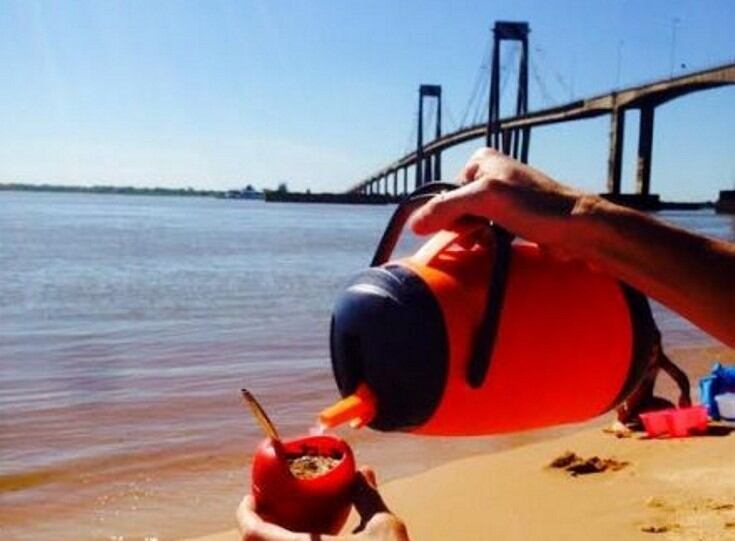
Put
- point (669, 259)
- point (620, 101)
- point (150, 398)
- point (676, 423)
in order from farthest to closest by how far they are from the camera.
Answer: point (620, 101) < point (150, 398) < point (676, 423) < point (669, 259)

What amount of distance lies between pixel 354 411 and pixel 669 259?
1.68 feet

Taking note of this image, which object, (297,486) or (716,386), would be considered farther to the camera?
(716,386)

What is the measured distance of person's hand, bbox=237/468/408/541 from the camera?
5.52 feet

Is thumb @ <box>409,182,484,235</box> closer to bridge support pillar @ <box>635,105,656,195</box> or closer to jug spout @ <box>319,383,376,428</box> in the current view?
jug spout @ <box>319,383,376,428</box>

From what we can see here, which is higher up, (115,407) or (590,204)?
(590,204)

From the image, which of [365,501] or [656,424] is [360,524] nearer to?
[365,501]

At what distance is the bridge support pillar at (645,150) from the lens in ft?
153

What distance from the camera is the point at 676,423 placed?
5082mm

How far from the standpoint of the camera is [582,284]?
1.57 metres

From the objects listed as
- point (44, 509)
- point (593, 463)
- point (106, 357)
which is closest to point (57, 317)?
point (106, 357)

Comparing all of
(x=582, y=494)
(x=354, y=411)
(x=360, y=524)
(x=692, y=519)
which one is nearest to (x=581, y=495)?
(x=582, y=494)

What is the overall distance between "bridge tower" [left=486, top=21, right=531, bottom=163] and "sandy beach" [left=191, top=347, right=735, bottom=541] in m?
47.2

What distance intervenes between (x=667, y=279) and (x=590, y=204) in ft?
0.50

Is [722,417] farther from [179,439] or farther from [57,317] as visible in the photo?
[57,317]
